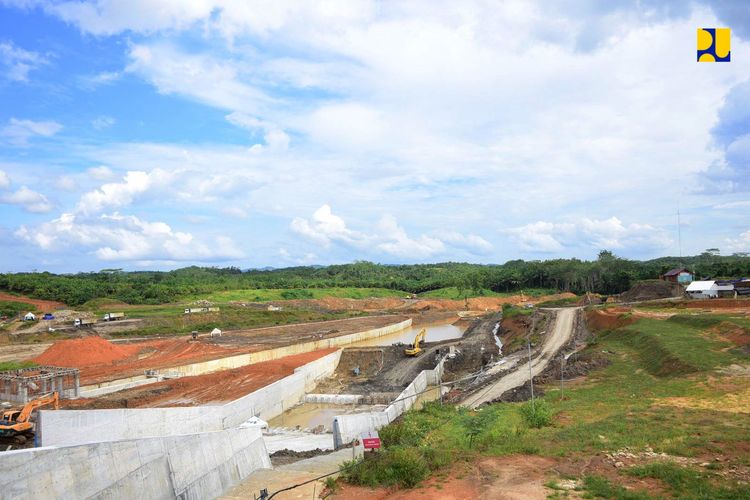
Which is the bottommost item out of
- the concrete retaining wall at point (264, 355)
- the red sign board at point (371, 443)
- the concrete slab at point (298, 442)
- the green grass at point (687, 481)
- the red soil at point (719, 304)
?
the concrete slab at point (298, 442)

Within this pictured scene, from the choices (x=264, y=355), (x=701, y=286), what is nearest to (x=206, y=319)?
(x=264, y=355)

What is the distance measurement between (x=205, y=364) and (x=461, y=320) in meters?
56.6

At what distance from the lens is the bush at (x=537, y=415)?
64.5 ft

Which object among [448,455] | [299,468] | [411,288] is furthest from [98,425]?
[411,288]

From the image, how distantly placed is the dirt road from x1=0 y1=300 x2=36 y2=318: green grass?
80446 millimetres

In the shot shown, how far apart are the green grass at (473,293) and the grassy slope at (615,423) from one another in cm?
9155

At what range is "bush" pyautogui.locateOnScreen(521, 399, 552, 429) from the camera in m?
19.7

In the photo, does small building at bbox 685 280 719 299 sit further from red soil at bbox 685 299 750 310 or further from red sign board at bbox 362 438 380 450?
red sign board at bbox 362 438 380 450

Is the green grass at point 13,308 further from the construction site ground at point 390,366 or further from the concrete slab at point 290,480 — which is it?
the concrete slab at point 290,480

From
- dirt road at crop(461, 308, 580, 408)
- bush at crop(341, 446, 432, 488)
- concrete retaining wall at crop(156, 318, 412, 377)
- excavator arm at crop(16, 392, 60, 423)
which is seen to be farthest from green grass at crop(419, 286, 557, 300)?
bush at crop(341, 446, 432, 488)

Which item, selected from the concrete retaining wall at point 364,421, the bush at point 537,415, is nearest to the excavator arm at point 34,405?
the concrete retaining wall at point 364,421

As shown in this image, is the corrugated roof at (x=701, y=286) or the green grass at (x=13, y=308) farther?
the green grass at (x=13, y=308)

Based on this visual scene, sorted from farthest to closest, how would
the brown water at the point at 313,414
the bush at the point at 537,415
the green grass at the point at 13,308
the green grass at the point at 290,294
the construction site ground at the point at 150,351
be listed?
the green grass at the point at 290,294 → the green grass at the point at 13,308 → the construction site ground at the point at 150,351 → the brown water at the point at 313,414 → the bush at the point at 537,415

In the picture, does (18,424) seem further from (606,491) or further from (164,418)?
(606,491)
